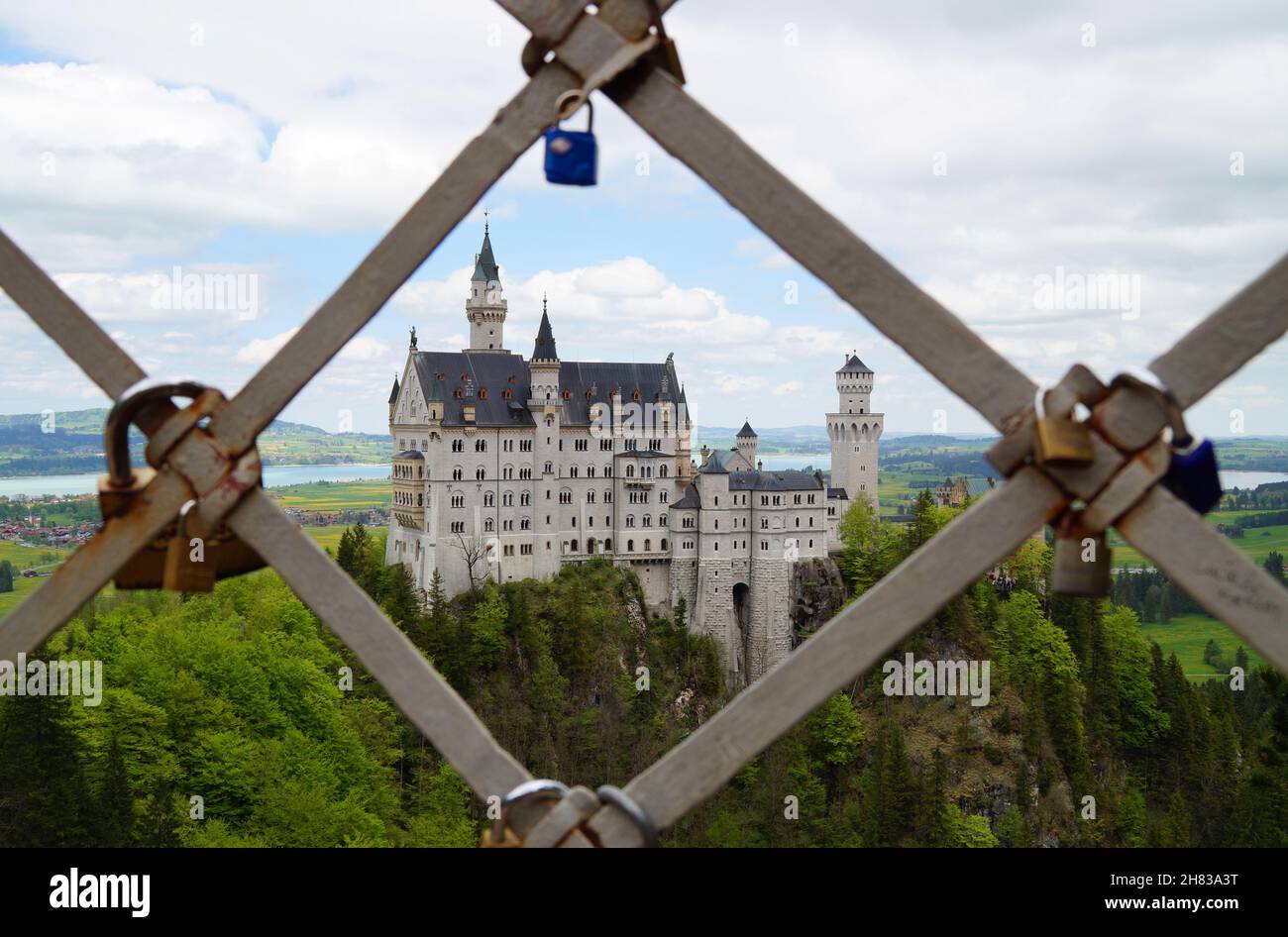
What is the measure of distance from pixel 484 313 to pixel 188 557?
271 feet

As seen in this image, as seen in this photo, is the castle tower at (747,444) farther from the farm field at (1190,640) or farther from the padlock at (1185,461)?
the padlock at (1185,461)

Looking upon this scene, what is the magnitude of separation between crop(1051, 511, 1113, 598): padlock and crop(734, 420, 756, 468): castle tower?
87.4 metres

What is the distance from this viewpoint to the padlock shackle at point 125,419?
9.36ft

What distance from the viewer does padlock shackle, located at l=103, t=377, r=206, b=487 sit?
112 inches

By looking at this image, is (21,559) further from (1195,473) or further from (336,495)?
(336,495)

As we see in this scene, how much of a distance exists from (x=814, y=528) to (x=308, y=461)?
284 feet

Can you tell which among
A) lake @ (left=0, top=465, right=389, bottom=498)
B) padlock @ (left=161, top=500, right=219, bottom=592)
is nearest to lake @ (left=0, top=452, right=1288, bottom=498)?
lake @ (left=0, top=465, right=389, bottom=498)

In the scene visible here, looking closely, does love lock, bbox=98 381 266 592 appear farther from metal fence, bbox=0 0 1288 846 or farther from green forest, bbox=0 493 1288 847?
green forest, bbox=0 493 1288 847

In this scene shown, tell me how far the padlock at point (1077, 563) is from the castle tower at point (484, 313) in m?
81.9

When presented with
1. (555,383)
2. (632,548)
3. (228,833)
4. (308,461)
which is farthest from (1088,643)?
(308,461)

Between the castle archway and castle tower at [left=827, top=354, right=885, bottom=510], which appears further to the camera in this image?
castle tower at [left=827, top=354, right=885, bottom=510]

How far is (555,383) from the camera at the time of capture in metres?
74.7

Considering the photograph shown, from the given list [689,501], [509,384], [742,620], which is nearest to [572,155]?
[509,384]

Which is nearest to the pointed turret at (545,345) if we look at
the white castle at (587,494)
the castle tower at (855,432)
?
the white castle at (587,494)
